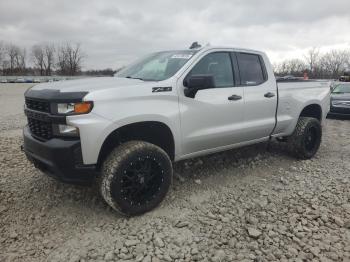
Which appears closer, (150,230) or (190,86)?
(150,230)

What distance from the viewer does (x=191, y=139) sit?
4.03 m

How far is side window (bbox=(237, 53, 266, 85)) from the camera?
186 inches

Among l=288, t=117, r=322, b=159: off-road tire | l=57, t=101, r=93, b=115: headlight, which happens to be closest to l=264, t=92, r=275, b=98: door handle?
l=288, t=117, r=322, b=159: off-road tire

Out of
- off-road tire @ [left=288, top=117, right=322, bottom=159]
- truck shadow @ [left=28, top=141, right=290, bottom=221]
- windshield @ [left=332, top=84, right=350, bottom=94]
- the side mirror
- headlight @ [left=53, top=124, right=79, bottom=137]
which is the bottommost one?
truck shadow @ [left=28, top=141, right=290, bottom=221]

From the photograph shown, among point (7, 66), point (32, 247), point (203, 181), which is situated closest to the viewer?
point (32, 247)

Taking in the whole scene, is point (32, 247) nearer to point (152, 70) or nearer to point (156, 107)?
point (156, 107)

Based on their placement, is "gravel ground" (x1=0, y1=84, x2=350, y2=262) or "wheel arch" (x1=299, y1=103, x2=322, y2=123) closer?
"gravel ground" (x1=0, y1=84, x2=350, y2=262)

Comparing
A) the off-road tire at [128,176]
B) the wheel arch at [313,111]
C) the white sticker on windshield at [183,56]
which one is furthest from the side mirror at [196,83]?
the wheel arch at [313,111]

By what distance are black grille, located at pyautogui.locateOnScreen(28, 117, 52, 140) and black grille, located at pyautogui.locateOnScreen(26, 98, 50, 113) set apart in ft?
0.42

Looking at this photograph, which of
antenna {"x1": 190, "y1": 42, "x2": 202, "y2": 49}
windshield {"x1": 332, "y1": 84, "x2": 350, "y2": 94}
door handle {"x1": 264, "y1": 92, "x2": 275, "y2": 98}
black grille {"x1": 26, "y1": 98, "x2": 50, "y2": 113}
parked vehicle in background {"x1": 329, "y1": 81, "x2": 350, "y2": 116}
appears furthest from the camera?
windshield {"x1": 332, "y1": 84, "x2": 350, "y2": 94}

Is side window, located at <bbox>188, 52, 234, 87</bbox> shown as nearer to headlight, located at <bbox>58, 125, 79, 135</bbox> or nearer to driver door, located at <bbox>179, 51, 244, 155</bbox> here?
driver door, located at <bbox>179, 51, 244, 155</bbox>

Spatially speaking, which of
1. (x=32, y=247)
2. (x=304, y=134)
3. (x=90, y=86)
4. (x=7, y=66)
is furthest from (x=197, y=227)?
(x=7, y=66)

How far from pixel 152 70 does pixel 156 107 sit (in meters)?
0.85

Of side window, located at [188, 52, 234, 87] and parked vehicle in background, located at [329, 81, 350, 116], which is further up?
side window, located at [188, 52, 234, 87]
